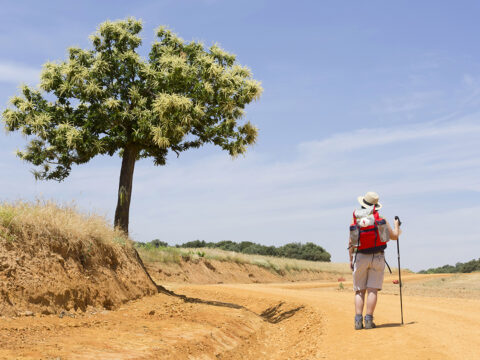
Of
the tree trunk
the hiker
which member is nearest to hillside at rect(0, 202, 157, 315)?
the tree trunk

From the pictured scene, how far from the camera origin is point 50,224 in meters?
12.1

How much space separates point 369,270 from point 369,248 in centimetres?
59

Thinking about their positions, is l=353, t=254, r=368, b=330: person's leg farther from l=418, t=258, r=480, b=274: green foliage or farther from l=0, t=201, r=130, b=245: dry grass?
l=418, t=258, r=480, b=274: green foliage

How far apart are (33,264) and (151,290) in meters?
5.87

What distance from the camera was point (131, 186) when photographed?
19062 mm

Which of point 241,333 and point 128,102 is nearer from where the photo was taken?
point 241,333

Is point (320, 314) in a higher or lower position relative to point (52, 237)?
lower

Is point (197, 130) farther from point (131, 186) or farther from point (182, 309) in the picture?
point (182, 309)

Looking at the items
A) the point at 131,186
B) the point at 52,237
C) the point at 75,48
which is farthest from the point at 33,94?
the point at 52,237

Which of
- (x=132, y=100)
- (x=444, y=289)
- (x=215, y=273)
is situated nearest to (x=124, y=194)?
(x=132, y=100)

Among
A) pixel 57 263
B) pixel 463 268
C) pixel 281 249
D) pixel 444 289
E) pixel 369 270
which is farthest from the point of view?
pixel 281 249

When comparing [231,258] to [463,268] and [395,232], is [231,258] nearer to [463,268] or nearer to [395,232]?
[395,232]

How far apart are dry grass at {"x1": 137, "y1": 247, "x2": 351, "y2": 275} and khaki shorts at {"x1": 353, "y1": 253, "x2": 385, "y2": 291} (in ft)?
70.5

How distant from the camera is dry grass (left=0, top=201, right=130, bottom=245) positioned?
37.0ft
